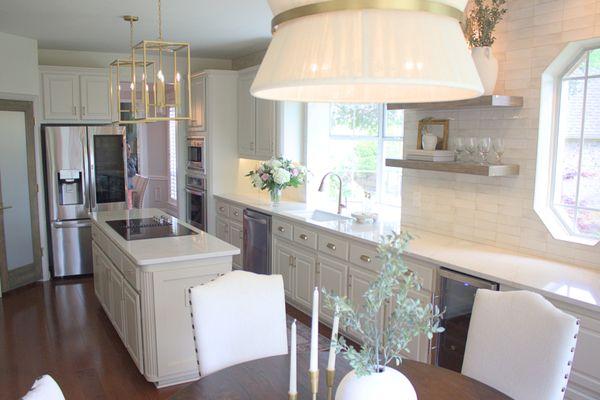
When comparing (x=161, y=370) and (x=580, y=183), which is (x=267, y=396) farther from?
(x=580, y=183)

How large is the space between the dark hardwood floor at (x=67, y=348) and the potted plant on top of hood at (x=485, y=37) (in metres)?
2.33

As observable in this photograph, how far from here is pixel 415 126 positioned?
3.92 metres

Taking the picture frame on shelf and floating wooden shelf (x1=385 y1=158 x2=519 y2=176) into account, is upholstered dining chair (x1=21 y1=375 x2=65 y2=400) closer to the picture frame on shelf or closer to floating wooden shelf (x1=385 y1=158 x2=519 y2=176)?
floating wooden shelf (x1=385 y1=158 x2=519 y2=176)

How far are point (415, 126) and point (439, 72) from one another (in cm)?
311

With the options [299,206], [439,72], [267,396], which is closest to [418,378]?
[267,396]

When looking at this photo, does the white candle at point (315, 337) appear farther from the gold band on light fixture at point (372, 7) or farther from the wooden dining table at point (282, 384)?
the gold band on light fixture at point (372, 7)

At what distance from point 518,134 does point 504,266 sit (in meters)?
0.89

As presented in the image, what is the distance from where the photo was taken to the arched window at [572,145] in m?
2.87

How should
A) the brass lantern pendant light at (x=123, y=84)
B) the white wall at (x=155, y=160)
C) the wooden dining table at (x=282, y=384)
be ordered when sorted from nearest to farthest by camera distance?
1. the wooden dining table at (x=282, y=384)
2. the brass lantern pendant light at (x=123, y=84)
3. the white wall at (x=155, y=160)

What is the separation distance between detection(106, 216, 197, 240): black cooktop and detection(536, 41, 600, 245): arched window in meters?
2.49

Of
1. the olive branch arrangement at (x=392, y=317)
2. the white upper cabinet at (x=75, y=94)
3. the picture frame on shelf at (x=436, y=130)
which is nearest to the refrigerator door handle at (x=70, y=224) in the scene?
the white upper cabinet at (x=75, y=94)

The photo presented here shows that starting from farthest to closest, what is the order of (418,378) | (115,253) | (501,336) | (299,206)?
(299,206)
(115,253)
(501,336)
(418,378)

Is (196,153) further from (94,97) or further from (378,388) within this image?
(378,388)

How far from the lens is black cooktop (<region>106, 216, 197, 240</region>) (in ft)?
12.2
